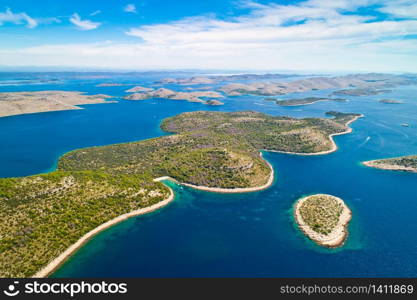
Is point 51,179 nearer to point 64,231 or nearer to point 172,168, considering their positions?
point 64,231

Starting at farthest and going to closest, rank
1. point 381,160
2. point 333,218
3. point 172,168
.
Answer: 1. point 381,160
2. point 172,168
3. point 333,218

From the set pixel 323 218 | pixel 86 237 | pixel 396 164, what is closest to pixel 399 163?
pixel 396 164

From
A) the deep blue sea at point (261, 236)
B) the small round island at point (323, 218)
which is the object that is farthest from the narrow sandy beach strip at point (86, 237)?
the small round island at point (323, 218)

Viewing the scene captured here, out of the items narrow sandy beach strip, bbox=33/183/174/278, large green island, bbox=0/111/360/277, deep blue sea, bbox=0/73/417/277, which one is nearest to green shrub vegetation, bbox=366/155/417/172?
deep blue sea, bbox=0/73/417/277

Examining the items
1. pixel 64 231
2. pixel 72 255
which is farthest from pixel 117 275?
pixel 64 231

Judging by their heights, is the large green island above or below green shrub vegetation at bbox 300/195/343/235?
above

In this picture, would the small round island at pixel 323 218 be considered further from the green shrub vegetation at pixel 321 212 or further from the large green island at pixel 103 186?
the large green island at pixel 103 186

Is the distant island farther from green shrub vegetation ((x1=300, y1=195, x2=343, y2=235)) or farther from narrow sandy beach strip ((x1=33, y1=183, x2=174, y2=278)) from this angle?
narrow sandy beach strip ((x1=33, y1=183, x2=174, y2=278))
